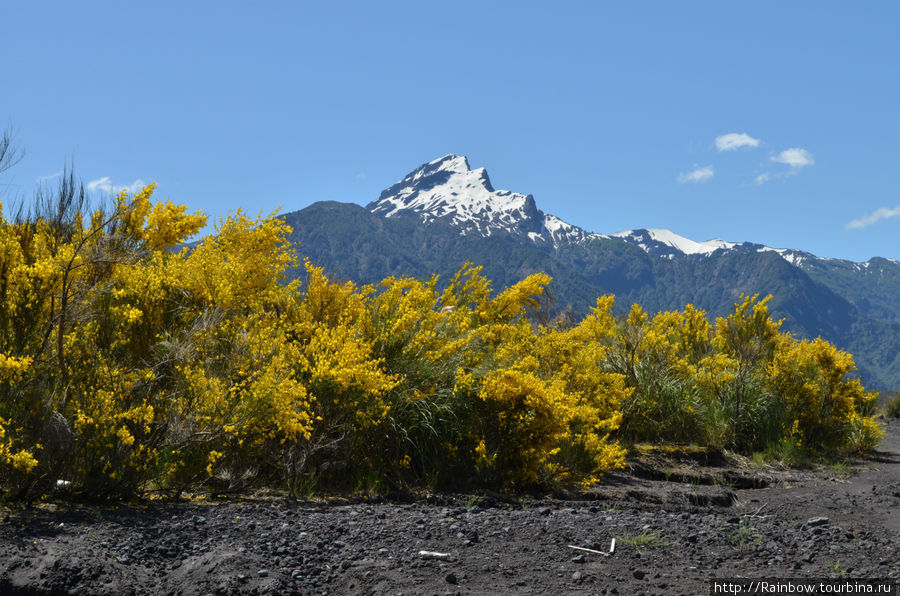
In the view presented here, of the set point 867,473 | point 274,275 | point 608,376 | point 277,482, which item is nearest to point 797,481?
point 867,473

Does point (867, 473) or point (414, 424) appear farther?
point (867, 473)

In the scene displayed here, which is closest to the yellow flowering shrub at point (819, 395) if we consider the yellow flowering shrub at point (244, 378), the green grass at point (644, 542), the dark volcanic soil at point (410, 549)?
the yellow flowering shrub at point (244, 378)

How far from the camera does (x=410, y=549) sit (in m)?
3.67

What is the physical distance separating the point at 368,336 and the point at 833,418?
773 centimetres

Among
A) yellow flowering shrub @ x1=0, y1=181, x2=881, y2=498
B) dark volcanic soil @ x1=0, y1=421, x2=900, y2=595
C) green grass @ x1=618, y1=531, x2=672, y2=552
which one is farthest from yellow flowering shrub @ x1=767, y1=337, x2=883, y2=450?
green grass @ x1=618, y1=531, x2=672, y2=552

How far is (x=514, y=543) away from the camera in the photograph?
12.6 feet

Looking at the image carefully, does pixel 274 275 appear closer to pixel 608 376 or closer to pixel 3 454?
pixel 3 454

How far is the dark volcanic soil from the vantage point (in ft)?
10.4

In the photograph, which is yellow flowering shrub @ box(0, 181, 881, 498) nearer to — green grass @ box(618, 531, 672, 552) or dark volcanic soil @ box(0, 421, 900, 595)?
dark volcanic soil @ box(0, 421, 900, 595)

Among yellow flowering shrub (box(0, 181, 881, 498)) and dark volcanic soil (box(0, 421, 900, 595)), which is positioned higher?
yellow flowering shrub (box(0, 181, 881, 498))

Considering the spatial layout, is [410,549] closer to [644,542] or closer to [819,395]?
[644,542]

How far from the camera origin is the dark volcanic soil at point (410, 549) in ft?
10.4

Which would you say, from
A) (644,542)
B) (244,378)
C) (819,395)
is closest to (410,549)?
(644,542)

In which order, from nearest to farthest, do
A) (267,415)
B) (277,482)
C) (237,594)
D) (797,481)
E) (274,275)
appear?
(237,594) < (267,415) < (277,482) < (274,275) < (797,481)
